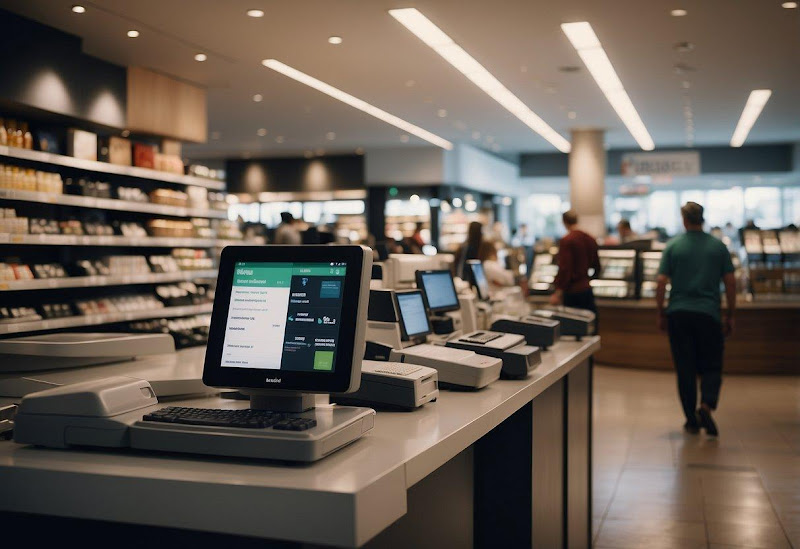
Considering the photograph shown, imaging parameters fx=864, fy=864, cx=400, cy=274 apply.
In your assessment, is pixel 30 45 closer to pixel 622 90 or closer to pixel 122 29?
pixel 122 29

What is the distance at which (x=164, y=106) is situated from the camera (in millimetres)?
9242

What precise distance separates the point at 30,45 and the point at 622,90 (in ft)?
22.8

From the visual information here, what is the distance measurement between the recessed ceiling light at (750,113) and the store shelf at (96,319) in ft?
25.1

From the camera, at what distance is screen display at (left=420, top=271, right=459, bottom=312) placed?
4.19 m

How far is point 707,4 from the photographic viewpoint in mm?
6895

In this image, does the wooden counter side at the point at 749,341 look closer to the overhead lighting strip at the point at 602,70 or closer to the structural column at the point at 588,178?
the overhead lighting strip at the point at 602,70

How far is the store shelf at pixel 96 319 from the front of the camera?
6332 millimetres

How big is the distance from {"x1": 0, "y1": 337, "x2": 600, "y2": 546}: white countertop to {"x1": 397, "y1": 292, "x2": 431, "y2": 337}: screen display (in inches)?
62.5

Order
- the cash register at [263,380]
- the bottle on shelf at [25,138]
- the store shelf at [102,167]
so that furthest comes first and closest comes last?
1. the bottle on shelf at [25,138]
2. the store shelf at [102,167]
3. the cash register at [263,380]

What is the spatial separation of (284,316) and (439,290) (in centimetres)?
242

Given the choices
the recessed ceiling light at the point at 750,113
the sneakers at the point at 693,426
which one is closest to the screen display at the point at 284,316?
the sneakers at the point at 693,426

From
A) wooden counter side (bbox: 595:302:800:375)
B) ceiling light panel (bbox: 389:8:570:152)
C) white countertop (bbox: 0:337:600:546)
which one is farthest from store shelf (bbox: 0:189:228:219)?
white countertop (bbox: 0:337:600:546)

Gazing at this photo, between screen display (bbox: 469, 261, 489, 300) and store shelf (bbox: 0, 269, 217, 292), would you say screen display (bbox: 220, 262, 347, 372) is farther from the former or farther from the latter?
store shelf (bbox: 0, 269, 217, 292)

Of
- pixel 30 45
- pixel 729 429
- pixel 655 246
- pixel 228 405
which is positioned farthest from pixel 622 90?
pixel 228 405
